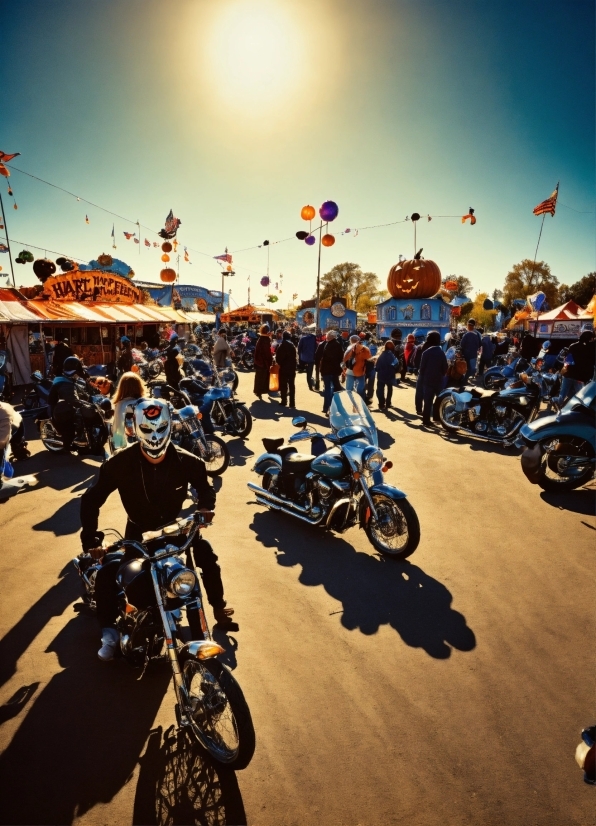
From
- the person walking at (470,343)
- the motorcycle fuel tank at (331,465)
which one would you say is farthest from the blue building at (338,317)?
the motorcycle fuel tank at (331,465)

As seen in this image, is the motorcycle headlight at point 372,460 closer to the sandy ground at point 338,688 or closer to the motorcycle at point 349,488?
the motorcycle at point 349,488

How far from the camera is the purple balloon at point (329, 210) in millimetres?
13672

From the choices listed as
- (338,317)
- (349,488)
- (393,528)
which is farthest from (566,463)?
(338,317)

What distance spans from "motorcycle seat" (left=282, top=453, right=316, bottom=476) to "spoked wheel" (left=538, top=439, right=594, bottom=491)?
3552mm

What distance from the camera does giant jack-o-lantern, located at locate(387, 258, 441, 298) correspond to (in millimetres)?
30344

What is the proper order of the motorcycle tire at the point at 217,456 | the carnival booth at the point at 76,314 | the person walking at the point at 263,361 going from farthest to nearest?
the carnival booth at the point at 76,314 < the person walking at the point at 263,361 < the motorcycle tire at the point at 217,456

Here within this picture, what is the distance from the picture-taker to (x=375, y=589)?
151 inches

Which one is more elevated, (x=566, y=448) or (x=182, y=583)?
(x=182, y=583)

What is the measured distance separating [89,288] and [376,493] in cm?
1851

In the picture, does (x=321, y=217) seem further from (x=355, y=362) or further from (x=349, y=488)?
(x=349, y=488)

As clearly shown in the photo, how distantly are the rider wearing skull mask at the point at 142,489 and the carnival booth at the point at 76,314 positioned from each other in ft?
41.5

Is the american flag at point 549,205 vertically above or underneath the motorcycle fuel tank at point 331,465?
above

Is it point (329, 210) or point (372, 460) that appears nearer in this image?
point (372, 460)

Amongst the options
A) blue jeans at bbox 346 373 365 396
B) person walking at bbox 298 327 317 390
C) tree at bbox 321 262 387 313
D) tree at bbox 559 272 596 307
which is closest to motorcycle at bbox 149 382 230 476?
blue jeans at bbox 346 373 365 396
